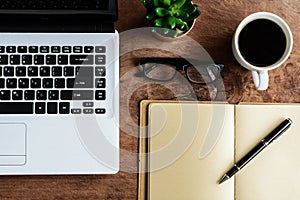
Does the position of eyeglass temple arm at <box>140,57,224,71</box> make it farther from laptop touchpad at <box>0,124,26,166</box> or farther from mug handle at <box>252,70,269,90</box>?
laptop touchpad at <box>0,124,26,166</box>

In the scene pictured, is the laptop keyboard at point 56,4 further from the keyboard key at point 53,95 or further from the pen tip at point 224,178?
the pen tip at point 224,178

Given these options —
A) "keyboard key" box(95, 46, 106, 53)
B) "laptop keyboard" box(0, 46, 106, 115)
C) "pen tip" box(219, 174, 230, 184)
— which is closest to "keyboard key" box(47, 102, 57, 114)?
"laptop keyboard" box(0, 46, 106, 115)

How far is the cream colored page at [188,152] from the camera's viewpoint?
84 centimetres

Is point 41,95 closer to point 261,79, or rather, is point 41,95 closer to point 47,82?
point 47,82

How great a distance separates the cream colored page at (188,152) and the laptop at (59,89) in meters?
0.06

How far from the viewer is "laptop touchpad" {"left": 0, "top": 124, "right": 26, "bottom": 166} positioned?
831 millimetres

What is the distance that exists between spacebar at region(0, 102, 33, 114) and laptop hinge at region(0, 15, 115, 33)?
0.37 ft

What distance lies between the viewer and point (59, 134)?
0.84m

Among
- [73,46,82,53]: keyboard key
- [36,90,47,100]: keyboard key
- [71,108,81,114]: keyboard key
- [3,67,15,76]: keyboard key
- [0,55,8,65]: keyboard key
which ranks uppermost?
[73,46,82,53]: keyboard key

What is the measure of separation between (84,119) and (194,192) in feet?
0.65

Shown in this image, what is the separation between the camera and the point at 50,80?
83 cm

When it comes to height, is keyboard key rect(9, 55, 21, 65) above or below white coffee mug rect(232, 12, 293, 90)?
below

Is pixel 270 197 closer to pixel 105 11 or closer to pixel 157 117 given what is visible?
pixel 157 117

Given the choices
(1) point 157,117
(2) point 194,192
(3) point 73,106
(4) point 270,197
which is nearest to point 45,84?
(3) point 73,106
